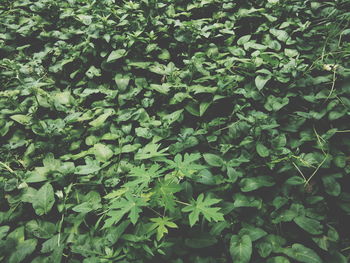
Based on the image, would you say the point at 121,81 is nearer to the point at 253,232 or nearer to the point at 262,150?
the point at 262,150

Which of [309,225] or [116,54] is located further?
[116,54]

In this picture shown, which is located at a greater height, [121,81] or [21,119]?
[121,81]

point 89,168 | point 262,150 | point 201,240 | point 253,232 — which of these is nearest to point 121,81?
point 89,168

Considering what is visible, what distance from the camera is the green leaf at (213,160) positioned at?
1538 mm

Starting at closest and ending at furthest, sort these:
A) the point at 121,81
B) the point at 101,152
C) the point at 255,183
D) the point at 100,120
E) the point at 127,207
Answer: the point at 127,207 < the point at 255,183 < the point at 101,152 < the point at 100,120 < the point at 121,81

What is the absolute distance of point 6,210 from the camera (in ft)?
5.31

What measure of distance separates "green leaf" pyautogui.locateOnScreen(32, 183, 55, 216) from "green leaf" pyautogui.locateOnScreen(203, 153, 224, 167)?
3.47ft

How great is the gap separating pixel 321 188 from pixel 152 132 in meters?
1.22

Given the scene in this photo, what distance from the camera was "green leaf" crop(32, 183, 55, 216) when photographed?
1.49 m

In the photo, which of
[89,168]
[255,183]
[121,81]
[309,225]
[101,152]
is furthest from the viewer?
[121,81]

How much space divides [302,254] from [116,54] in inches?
82.2

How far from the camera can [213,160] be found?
5.13ft

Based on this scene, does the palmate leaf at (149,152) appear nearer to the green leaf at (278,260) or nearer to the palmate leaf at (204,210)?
the palmate leaf at (204,210)

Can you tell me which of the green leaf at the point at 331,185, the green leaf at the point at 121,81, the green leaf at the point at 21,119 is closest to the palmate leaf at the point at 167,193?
the green leaf at the point at 331,185
